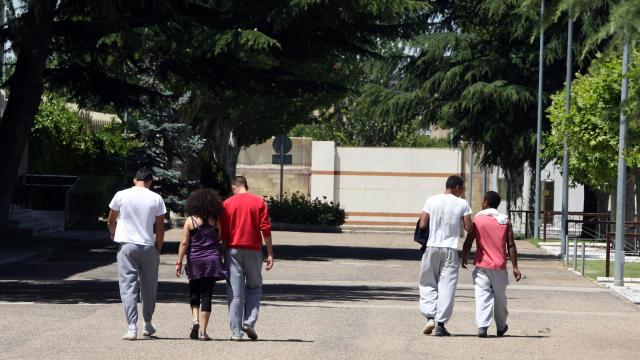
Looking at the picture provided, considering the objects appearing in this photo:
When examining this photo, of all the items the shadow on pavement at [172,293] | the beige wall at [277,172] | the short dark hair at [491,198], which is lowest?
the shadow on pavement at [172,293]

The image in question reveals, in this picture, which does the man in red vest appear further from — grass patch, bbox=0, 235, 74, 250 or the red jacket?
grass patch, bbox=0, 235, 74, 250

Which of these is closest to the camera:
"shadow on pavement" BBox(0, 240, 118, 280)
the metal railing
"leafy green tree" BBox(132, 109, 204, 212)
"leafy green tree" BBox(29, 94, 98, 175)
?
"shadow on pavement" BBox(0, 240, 118, 280)

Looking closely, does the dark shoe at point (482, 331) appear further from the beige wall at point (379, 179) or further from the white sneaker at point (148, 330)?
the beige wall at point (379, 179)

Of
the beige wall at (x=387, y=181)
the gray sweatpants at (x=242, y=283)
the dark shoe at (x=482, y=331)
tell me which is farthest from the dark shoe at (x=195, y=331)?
the beige wall at (x=387, y=181)

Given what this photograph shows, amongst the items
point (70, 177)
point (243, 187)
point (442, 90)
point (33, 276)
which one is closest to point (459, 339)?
point (243, 187)

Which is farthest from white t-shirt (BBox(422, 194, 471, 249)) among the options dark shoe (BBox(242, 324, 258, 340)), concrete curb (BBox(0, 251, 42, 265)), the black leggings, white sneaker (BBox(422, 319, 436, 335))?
concrete curb (BBox(0, 251, 42, 265))

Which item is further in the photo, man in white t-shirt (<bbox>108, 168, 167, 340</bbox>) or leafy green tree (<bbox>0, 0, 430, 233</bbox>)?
leafy green tree (<bbox>0, 0, 430, 233</bbox>)

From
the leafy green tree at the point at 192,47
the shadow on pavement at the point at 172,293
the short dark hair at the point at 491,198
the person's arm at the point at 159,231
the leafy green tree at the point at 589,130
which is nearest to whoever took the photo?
the person's arm at the point at 159,231

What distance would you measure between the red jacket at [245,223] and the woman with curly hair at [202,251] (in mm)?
110

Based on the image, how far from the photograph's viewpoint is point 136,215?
1395 centimetres

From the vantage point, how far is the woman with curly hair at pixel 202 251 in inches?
548

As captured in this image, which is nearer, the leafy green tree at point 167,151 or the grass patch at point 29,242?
the grass patch at point 29,242

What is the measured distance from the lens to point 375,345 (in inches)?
545

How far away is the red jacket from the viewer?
14.0 metres
